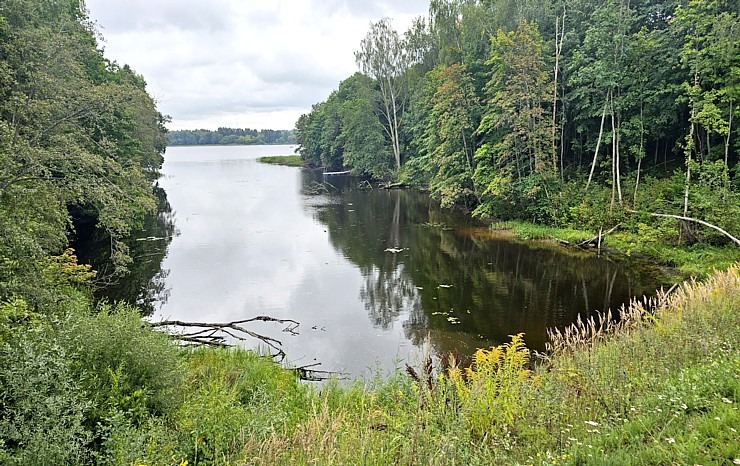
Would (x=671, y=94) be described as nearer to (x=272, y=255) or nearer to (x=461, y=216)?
(x=461, y=216)

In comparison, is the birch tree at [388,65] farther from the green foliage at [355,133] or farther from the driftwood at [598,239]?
the driftwood at [598,239]

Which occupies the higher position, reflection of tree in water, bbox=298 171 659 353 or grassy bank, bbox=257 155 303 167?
grassy bank, bbox=257 155 303 167

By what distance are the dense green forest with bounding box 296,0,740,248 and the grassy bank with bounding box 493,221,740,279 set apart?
41 centimetres

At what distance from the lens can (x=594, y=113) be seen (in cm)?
2000

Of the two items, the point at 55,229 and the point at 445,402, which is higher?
the point at 55,229

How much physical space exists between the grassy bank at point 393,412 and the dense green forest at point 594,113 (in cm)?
1270

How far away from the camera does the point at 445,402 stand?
180 inches

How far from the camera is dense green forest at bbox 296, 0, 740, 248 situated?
15.7 metres

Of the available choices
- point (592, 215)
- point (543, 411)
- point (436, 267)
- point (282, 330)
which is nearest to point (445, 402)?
point (543, 411)

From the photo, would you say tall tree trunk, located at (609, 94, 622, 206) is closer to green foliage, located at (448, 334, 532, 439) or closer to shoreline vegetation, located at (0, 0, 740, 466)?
shoreline vegetation, located at (0, 0, 740, 466)

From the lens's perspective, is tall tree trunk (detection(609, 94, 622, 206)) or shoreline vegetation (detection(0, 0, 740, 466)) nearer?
shoreline vegetation (detection(0, 0, 740, 466))

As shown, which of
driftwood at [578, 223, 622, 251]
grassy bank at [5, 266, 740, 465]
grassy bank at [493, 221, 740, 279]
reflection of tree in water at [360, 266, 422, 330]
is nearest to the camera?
grassy bank at [5, 266, 740, 465]

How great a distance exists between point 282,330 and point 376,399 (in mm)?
5177

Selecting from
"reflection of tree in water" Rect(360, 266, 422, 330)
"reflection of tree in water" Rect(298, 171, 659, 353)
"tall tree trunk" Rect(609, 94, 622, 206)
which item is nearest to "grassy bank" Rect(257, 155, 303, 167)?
"reflection of tree in water" Rect(298, 171, 659, 353)
